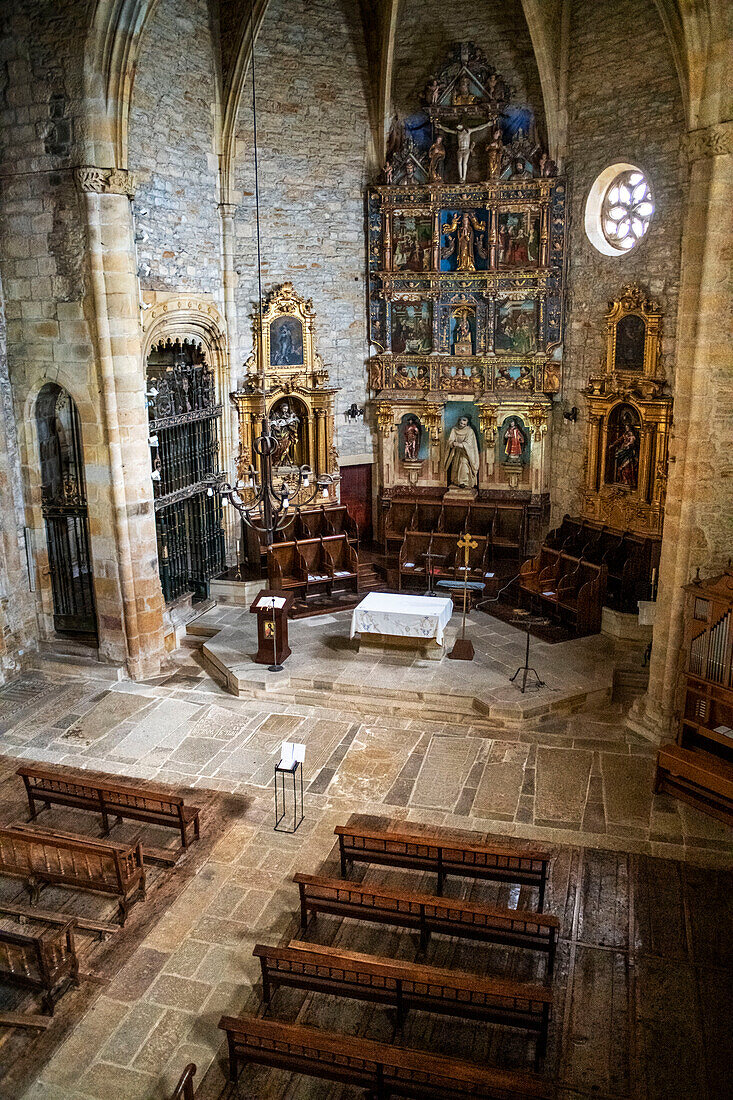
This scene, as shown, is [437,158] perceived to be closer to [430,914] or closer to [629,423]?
[629,423]

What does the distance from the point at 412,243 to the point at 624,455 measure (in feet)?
18.2

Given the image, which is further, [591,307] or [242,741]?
[591,307]

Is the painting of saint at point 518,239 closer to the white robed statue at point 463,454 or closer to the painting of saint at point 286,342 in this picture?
the white robed statue at point 463,454

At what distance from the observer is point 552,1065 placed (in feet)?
19.9

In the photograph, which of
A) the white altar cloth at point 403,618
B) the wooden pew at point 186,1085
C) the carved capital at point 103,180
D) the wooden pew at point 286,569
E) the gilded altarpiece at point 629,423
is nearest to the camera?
the wooden pew at point 186,1085

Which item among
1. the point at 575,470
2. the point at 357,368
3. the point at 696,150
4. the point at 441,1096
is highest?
the point at 696,150

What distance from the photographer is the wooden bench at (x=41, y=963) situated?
21.2 ft

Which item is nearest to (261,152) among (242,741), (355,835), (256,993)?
(242,741)

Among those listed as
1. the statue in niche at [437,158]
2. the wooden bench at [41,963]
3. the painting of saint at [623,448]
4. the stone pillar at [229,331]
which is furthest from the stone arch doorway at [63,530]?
the painting of saint at [623,448]

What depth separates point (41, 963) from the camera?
21.0 ft

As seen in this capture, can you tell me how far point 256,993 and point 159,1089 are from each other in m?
0.99

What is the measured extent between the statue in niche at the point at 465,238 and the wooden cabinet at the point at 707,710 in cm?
848

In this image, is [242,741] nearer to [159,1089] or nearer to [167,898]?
[167,898]

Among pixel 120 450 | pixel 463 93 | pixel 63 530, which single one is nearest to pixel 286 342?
pixel 120 450
